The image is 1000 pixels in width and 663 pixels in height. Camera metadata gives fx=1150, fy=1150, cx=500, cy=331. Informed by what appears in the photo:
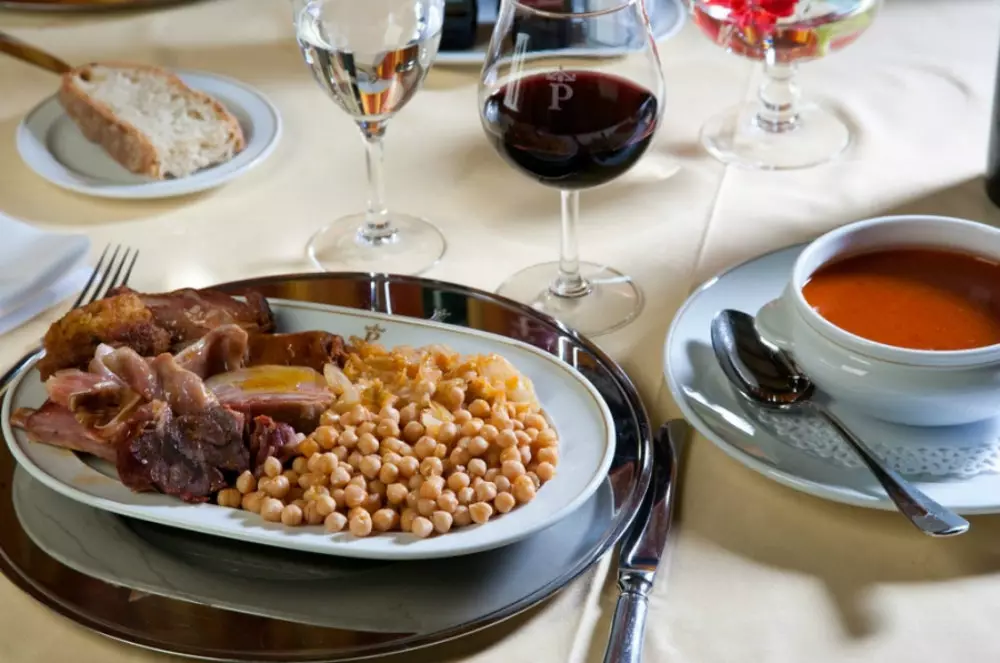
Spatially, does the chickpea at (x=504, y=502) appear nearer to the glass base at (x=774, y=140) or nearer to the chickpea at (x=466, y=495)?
the chickpea at (x=466, y=495)

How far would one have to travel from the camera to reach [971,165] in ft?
4.49

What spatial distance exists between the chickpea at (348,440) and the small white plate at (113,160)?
0.56 metres

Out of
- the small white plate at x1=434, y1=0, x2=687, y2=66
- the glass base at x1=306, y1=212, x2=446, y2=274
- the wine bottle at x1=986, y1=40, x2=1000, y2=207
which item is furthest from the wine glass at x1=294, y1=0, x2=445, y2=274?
the wine bottle at x1=986, y1=40, x2=1000, y2=207

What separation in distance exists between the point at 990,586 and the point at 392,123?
3.19ft

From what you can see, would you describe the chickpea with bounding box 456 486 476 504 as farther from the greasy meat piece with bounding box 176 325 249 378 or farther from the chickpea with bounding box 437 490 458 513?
the greasy meat piece with bounding box 176 325 249 378

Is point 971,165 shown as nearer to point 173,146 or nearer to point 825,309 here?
point 825,309

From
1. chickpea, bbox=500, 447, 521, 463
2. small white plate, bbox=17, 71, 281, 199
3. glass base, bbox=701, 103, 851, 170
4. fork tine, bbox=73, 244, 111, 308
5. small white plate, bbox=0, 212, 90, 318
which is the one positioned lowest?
fork tine, bbox=73, 244, 111, 308

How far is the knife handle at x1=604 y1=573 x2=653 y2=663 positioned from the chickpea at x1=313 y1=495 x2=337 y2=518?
0.21 metres

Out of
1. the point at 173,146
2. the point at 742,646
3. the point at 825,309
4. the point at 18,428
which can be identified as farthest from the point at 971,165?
the point at 18,428

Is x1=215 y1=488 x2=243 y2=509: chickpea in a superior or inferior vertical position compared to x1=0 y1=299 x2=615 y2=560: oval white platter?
inferior

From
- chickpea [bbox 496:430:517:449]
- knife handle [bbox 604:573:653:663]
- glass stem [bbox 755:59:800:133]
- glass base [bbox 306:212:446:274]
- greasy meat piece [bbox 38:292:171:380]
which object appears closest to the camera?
knife handle [bbox 604:573:653:663]

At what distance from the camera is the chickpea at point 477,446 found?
871 mm

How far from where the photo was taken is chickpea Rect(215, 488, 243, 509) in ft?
2.78

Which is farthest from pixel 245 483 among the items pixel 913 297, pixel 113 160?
pixel 113 160
